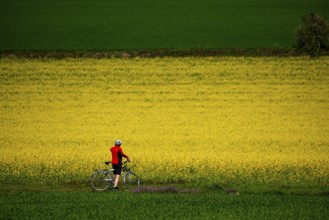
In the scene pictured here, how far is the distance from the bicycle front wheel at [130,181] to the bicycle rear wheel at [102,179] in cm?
48

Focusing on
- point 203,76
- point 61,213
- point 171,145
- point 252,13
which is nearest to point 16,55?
point 203,76

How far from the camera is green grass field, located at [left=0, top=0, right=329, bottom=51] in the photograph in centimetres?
4084

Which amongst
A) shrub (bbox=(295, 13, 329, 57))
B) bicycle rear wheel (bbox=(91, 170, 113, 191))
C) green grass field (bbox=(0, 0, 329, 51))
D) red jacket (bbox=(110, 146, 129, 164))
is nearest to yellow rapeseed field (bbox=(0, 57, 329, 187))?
shrub (bbox=(295, 13, 329, 57))

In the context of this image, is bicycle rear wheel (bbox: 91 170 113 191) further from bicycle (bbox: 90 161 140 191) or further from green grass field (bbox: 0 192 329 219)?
green grass field (bbox: 0 192 329 219)

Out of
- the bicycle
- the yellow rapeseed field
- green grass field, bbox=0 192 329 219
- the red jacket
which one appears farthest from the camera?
the yellow rapeseed field

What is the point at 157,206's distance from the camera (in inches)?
655

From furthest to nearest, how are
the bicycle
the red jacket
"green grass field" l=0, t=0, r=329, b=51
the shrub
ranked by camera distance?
"green grass field" l=0, t=0, r=329, b=51 → the shrub → the bicycle → the red jacket

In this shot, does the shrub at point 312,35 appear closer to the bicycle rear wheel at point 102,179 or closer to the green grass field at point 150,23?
the green grass field at point 150,23

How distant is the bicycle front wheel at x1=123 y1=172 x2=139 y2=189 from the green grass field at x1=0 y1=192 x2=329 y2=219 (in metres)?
1.45

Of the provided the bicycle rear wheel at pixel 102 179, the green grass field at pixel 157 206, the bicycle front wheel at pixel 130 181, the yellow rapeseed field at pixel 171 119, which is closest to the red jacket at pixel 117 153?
the bicycle rear wheel at pixel 102 179

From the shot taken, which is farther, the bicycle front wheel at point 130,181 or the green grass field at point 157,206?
the bicycle front wheel at point 130,181

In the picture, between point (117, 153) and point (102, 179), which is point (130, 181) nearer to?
point (102, 179)

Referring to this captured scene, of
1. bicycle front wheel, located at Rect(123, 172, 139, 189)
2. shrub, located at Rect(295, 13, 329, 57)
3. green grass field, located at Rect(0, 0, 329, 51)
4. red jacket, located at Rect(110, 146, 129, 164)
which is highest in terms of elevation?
green grass field, located at Rect(0, 0, 329, 51)

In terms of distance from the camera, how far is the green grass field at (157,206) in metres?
15.6
